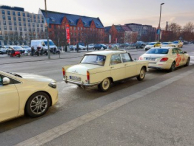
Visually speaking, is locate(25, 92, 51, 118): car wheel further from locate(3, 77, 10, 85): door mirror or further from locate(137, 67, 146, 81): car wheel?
locate(137, 67, 146, 81): car wheel

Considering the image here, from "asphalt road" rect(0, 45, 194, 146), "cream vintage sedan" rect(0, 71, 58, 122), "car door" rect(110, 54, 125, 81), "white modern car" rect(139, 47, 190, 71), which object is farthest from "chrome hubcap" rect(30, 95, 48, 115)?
"white modern car" rect(139, 47, 190, 71)

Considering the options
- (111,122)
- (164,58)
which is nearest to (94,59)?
(111,122)

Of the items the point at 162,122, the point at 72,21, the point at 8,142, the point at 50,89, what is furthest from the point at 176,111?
the point at 72,21

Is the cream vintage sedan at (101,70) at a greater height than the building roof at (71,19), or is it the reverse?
the building roof at (71,19)

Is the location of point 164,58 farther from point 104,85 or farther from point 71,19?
point 71,19

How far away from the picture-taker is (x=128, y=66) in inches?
267

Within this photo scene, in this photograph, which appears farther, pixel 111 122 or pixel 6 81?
pixel 111 122

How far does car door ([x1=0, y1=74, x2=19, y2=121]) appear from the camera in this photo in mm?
3273

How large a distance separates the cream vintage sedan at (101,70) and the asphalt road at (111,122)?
1.79ft

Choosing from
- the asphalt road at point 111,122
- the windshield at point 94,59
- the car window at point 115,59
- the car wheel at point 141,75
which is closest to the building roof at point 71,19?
the car wheel at point 141,75

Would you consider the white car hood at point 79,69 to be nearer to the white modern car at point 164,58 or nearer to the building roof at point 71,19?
the white modern car at point 164,58

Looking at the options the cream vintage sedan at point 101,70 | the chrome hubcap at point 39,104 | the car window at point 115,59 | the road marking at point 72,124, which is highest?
the car window at point 115,59

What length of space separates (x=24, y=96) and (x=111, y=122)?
2.11 metres

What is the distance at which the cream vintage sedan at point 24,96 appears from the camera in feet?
10.9
